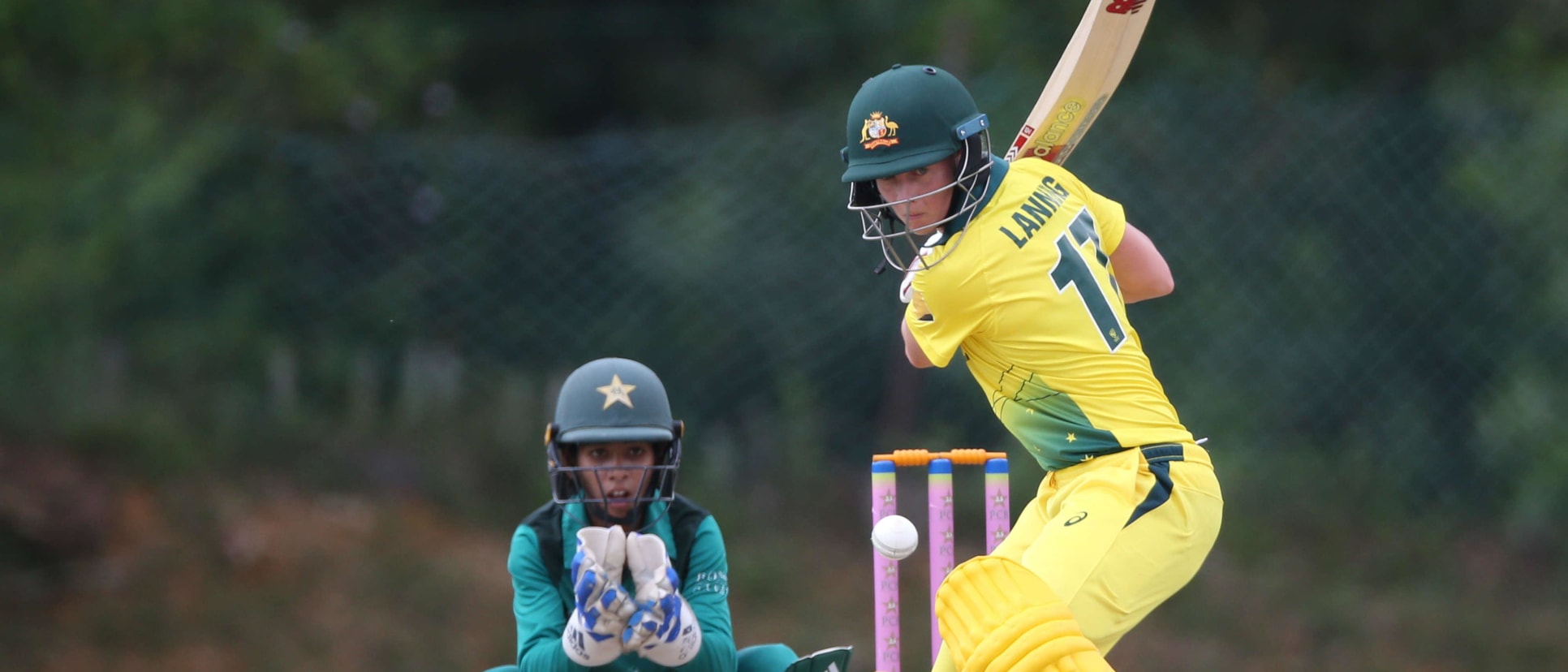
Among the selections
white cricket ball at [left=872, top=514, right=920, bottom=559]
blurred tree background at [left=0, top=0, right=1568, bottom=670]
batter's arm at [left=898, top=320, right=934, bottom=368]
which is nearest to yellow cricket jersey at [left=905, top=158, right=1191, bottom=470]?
batter's arm at [left=898, top=320, right=934, bottom=368]

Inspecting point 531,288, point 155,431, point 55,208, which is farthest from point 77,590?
point 531,288

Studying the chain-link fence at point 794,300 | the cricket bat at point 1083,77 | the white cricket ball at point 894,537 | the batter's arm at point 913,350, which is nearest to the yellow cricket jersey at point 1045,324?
the batter's arm at point 913,350

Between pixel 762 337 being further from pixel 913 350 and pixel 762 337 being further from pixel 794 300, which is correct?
pixel 913 350

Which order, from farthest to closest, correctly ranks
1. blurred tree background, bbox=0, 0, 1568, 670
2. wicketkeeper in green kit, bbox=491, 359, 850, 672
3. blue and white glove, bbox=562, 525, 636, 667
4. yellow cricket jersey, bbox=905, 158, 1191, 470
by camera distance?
blurred tree background, bbox=0, 0, 1568, 670, wicketkeeper in green kit, bbox=491, 359, 850, 672, yellow cricket jersey, bbox=905, 158, 1191, 470, blue and white glove, bbox=562, 525, 636, 667

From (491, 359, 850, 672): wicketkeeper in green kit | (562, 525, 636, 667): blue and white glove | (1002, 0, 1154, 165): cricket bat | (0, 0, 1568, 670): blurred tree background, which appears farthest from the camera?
(0, 0, 1568, 670): blurred tree background

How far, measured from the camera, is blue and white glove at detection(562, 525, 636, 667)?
9.48 feet

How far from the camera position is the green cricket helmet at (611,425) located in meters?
3.35

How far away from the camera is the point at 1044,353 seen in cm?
306

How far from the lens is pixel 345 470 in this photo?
6730mm

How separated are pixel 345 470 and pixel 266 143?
1.41 meters

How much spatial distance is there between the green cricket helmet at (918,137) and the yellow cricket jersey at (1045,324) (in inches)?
1.9

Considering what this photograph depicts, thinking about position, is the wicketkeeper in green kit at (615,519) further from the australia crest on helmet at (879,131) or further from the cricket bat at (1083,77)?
the cricket bat at (1083,77)

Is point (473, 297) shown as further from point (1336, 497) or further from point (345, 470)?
point (1336, 497)

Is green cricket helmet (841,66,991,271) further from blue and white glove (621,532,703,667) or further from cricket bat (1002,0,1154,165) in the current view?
blue and white glove (621,532,703,667)
